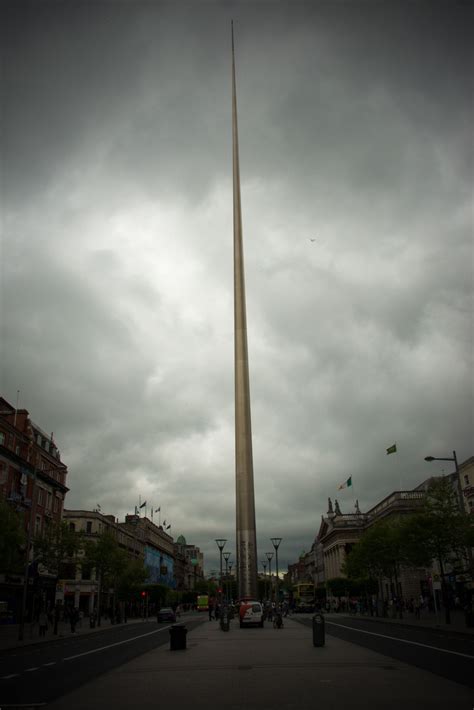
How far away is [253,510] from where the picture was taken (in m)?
44.9

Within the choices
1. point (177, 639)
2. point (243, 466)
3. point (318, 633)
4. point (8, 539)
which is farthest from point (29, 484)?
point (318, 633)

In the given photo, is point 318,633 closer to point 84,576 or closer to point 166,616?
point 166,616

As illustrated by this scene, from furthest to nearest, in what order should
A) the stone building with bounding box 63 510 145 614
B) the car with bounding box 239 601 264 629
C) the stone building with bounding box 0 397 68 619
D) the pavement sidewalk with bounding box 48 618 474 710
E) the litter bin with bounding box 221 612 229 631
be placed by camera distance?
the stone building with bounding box 63 510 145 614 → the stone building with bounding box 0 397 68 619 → the car with bounding box 239 601 264 629 → the litter bin with bounding box 221 612 229 631 → the pavement sidewalk with bounding box 48 618 474 710

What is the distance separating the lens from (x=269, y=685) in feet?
45.0

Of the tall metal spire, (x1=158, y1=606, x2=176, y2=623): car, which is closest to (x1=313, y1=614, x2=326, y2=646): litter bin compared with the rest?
the tall metal spire

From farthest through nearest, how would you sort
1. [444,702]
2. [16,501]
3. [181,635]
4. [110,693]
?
1. [16,501]
2. [181,635]
3. [110,693]
4. [444,702]

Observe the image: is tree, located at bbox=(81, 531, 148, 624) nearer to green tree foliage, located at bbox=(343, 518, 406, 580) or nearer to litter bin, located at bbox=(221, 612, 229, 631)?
litter bin, located at bbox=(221, 612, 229, 631)

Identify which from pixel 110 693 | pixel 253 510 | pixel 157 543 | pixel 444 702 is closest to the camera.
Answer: pixel 444 702

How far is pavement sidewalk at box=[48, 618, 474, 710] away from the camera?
11.5 metres

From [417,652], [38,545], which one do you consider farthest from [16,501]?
[417,652]

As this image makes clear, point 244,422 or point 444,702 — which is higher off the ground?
point 244,422

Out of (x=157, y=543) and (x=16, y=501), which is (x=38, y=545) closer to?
(x=16, y=501)

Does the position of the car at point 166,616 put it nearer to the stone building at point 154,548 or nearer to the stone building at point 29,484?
the stone building at point 29,484

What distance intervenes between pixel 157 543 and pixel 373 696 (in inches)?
5754
